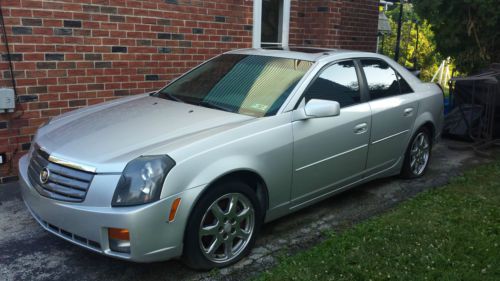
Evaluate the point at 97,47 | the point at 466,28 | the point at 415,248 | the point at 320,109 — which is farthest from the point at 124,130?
the point at 466,28

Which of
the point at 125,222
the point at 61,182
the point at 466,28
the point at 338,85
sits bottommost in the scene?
the point at 125,222

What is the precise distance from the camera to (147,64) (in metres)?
6.13

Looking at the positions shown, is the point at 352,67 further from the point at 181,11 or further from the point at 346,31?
the point at 346,31

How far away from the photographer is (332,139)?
4086mm

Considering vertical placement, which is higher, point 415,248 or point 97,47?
point 97,47

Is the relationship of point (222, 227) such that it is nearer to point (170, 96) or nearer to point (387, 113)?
point (170, 96)

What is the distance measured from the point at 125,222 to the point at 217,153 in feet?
2.46

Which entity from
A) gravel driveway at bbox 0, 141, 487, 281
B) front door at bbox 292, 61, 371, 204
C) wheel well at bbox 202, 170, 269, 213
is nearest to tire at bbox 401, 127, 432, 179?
gravel driveway at bbox 0, 141, 487, 281

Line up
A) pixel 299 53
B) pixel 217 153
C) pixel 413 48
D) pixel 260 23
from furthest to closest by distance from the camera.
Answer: pixel 413 48 < pixel 260 23 < pixel 299 53 < pixel 217 153

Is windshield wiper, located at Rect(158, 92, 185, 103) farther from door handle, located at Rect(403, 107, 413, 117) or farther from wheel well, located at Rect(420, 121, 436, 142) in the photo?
wheel well, located at Rect(420, 121, 436, 142)

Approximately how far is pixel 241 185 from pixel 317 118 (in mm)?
979

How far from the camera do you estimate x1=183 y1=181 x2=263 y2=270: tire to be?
10.2ft

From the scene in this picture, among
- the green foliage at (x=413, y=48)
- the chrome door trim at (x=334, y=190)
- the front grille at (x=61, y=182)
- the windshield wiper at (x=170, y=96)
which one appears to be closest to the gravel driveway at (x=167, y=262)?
the chrome door trim at (x=334, y=190)

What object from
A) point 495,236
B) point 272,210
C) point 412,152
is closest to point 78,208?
point 272,210
